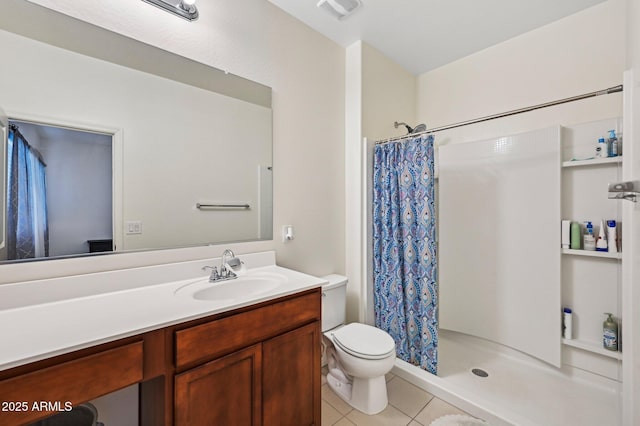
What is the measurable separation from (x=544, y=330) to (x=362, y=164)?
6.00 feet

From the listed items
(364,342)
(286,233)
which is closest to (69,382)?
(286,233)

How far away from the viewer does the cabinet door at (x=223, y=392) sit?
3.08ft

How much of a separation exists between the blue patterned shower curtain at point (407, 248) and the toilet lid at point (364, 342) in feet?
1.25

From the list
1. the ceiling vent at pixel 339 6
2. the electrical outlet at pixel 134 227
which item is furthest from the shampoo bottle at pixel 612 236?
the electrical outlet at pixel 134 227

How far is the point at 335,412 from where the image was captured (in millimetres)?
1619

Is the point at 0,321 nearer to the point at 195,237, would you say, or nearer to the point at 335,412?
the point at 195,237

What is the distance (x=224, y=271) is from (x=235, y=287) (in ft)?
0.36

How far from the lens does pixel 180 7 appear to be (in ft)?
4.58

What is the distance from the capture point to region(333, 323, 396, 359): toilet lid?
5.05ft

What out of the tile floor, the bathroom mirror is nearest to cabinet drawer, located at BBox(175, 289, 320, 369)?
the bathroom mirror

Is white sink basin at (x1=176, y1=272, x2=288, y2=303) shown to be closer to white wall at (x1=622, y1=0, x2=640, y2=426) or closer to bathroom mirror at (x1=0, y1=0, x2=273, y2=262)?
bathroom mirror at (x1=0, y1=0, x2=273, y2=262)

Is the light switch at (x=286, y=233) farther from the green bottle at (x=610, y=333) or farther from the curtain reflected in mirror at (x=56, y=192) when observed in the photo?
the green bottle at (x=610, y=333)


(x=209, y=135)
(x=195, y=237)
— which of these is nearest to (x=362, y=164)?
(x=209, y=135)

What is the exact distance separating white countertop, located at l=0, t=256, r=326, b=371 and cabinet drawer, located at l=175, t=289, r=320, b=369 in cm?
5
